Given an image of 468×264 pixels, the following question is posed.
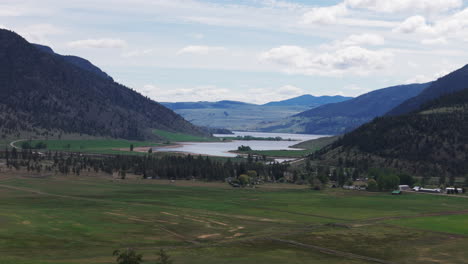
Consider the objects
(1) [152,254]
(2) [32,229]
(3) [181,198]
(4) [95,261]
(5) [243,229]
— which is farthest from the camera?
(3) [181,198]

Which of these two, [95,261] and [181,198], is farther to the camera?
[181,198]

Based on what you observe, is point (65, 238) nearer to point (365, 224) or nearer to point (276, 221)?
point (276, 221)

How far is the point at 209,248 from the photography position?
114 m

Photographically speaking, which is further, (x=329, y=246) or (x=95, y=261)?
(x=329, y=246)

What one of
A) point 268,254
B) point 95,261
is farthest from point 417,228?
point 95,261

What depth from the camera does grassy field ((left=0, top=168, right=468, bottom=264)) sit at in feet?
357

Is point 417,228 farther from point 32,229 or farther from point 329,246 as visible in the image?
point 32,229

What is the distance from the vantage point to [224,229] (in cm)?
13525

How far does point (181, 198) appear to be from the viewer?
192125 mm

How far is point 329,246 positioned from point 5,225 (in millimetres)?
67502

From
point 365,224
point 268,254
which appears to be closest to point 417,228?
point 365,224

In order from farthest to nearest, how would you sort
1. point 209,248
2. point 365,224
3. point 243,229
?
1. point 365,224
2. point 243,229
3. point 209,248

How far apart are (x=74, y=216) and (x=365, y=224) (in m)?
70.1

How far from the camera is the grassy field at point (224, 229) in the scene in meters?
109
